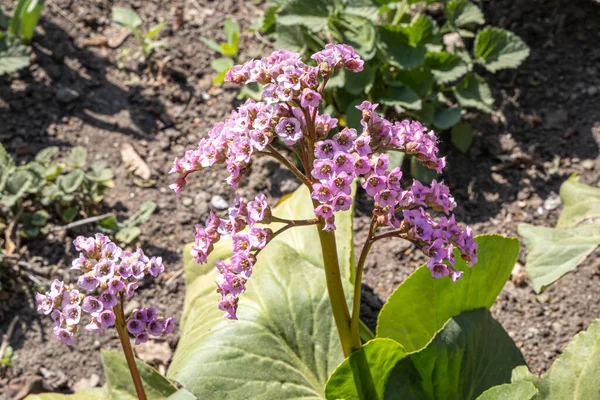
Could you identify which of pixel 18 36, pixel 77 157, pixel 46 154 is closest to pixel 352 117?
pixel 77 157

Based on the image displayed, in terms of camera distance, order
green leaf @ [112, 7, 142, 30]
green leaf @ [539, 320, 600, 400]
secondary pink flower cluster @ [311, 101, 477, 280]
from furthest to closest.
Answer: green leaf @ [112, 7, 142, 30], green leaf @ [539, 320, 600, 400], secondary pink flower cluster @ [311, 101, 477, 280]

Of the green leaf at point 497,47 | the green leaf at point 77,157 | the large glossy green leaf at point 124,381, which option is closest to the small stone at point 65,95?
the green leaf at point 77,157

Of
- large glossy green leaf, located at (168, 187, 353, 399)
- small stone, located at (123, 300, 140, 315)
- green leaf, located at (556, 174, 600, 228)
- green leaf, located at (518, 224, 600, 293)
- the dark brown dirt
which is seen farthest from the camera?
small stone, located at (123, 300, 140, 315)

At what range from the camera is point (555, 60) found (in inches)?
171

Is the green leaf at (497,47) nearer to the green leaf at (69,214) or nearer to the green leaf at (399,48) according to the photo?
the green leaf at (399,48)

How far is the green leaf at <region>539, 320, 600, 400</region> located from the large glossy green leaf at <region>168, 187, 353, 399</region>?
70 centimetres

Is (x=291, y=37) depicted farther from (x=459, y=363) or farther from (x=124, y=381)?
(x=459, y=363)

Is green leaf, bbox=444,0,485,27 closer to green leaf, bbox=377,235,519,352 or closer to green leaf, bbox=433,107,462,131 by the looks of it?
green leaf, bbox=433,107,462,131

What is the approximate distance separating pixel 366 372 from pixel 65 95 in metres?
2.69

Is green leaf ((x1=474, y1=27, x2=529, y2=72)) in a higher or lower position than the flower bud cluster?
higher

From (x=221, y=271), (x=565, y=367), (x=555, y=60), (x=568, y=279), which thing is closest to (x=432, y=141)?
(x=221, y=271)

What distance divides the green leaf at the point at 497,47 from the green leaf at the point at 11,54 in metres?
2.31

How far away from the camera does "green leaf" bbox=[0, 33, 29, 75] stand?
384 cm

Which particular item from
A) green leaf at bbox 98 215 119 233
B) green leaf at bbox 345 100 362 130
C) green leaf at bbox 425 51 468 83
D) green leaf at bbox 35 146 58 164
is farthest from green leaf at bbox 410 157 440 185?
green leaf at bbox 35 146 58 164
